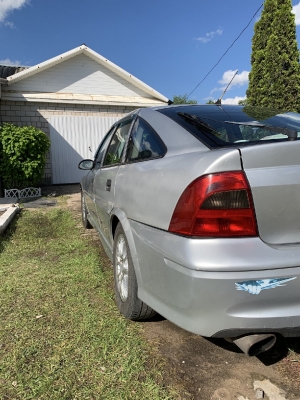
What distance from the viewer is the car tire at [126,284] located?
2.27 metres

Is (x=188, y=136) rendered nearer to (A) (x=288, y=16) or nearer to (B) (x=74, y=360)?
(B) (x=74, y=360)

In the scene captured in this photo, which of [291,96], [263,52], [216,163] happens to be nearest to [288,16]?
[263,52]

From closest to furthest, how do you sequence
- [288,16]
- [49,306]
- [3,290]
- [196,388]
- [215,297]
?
1. [215,297]
2. [196,388]
3. [49,306]
4. [3,290]
5. [288,16]

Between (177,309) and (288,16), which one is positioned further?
(288,16)

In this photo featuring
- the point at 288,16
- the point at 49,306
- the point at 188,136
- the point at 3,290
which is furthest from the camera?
the point at 288,16

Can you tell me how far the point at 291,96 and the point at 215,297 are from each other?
1268 centimetres

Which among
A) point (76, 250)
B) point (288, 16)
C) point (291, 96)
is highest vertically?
point (288, 16)

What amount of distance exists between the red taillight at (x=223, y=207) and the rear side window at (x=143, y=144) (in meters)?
0.61

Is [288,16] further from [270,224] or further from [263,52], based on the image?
[270,224]

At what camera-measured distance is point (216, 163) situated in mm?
1544

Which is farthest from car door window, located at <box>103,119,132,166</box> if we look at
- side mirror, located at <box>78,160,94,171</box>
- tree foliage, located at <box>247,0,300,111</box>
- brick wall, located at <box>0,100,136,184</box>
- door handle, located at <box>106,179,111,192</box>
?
tree foliage, located at <box>247,0,300,111</box>

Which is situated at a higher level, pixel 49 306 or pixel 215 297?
pixel 215 297

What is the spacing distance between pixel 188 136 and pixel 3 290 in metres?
2.35

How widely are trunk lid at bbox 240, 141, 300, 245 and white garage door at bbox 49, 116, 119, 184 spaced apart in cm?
978
